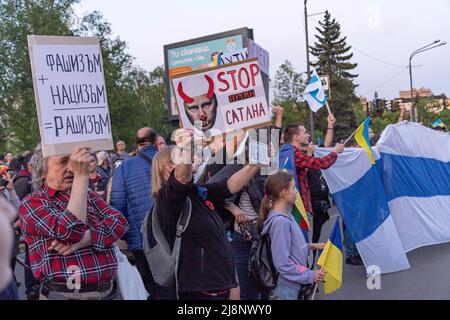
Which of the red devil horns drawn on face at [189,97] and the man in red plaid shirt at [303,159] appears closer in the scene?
the red devil horns drawn on face at [189,97]

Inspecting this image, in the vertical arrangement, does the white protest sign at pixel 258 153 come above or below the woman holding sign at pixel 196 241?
above

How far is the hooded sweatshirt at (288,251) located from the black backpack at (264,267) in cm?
5

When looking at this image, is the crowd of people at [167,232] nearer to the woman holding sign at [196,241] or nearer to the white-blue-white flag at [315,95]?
the woman holding sign at [196,241]

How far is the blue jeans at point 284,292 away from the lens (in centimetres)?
416

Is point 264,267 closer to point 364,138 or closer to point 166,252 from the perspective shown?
point 166,252

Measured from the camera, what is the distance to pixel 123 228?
3.41 m

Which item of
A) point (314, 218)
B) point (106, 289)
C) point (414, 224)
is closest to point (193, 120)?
point (106, 289)

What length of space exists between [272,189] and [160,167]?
1.03 metres

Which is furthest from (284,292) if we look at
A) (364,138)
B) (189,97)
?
(364,138)

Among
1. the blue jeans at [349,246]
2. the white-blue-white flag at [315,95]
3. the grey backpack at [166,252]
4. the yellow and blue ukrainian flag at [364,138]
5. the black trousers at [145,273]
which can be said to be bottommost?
the blue jeans at [349,246]

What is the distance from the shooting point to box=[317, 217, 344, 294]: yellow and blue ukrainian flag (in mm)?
4324

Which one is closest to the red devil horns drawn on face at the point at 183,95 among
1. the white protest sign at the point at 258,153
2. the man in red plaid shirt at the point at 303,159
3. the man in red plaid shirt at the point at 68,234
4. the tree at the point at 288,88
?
the white protest sign at the point at 258,153

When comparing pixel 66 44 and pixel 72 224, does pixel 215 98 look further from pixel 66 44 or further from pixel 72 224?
pixel 72 224

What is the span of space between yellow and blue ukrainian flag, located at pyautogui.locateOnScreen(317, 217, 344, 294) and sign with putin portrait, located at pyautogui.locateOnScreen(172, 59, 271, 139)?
3.61 ft
